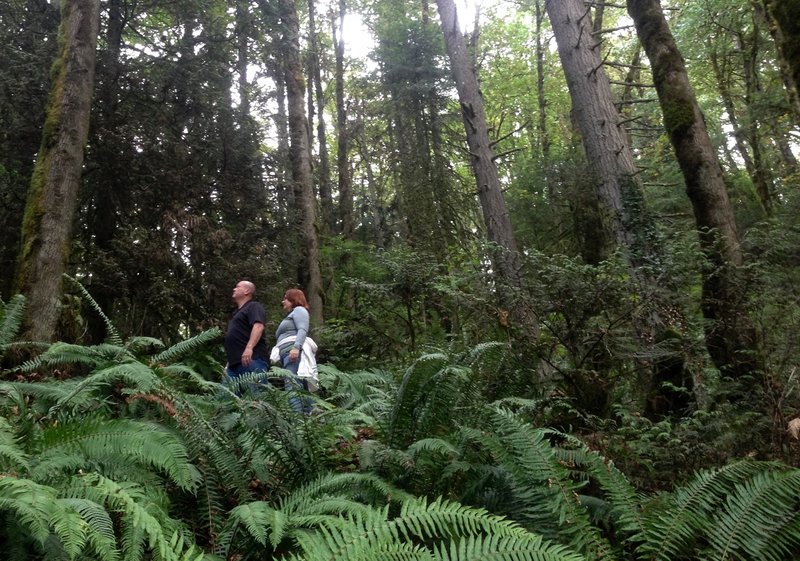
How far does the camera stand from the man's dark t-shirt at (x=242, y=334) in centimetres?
638

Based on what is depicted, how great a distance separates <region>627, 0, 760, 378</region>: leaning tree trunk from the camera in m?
4.84

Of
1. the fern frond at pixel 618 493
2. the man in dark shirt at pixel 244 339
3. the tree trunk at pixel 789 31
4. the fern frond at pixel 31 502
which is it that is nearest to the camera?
the fern frond at pixel 31 502

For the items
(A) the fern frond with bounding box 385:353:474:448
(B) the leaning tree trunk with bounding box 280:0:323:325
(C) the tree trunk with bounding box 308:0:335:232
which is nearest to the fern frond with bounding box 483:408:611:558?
(A) the fern frond with bounding box 385:353:474:448

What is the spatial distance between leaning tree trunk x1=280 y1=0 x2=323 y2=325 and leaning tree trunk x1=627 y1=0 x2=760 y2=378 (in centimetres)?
758

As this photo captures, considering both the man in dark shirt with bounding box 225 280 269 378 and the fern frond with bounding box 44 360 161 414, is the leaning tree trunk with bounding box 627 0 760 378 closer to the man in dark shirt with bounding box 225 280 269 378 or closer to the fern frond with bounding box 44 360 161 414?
the fern frond with bounding box 44 360 161 414

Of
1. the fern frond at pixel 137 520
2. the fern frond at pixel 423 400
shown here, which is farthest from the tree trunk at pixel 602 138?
the fern frond at pixel 137 520

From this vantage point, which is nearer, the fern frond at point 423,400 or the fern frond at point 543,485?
the fern frond at point 543,485

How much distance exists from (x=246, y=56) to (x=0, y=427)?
11.6 meters

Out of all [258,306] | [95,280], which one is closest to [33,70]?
[95,280]

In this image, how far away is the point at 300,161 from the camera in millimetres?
12633

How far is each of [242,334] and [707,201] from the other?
5.27 meters

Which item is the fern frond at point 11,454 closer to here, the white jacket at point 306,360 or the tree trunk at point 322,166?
the white jacket at point 306,360

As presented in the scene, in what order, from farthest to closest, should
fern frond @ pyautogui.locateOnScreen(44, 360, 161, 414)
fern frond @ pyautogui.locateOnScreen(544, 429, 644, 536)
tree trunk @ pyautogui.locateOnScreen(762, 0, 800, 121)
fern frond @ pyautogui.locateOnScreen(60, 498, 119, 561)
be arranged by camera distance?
tree trunk @ pyautogui.locateOnScreen(762, 0, 800, 121) < fern frond @ pyautogui.locateOnScreen(44, 360, 161, 414) < fern frond @ pyautogui.locateOnScreen(544, 429, 644, 536) < fern frond @ pyautogui.locateOnScreen(60, 498, 119, 561)

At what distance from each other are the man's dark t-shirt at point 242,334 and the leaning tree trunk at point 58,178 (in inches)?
77.0
